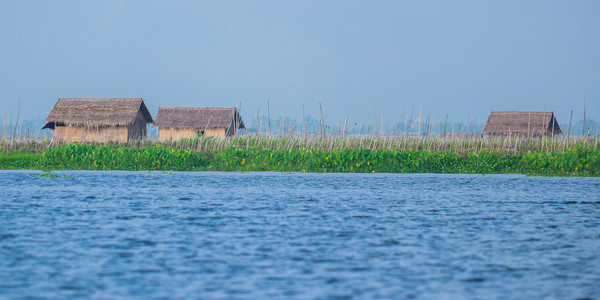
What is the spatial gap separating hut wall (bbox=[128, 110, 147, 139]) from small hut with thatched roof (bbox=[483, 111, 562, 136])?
83.3 feet

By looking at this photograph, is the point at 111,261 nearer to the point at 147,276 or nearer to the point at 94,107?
the point at 147,276

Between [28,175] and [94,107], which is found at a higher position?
[94,107]

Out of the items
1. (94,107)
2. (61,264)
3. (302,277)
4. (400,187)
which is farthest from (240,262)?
(94,107)

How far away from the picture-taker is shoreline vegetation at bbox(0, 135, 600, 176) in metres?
27.3

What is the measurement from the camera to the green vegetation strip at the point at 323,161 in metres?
27.1

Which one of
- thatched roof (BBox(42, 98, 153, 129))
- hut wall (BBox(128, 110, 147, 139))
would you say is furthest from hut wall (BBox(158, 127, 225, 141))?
thatched roof (BBox(42, 98, 153, 129))

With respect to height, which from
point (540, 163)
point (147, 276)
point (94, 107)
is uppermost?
point (94, 107)

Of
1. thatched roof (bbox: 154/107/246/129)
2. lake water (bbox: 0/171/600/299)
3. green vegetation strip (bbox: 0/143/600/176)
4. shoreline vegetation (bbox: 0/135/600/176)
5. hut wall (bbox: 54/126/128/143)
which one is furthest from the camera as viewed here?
thatched roof (bbox: 154/107/246/129)

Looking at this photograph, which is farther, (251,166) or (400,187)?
(251,166)

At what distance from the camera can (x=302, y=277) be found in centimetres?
806

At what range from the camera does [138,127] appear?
4478 cm

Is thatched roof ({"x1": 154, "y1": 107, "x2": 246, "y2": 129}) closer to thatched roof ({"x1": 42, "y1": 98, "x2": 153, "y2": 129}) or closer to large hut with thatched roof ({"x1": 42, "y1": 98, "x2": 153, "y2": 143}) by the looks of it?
thatched roof ({"x1": 42, "y1": 98, "x2": 153, "y2": 129})

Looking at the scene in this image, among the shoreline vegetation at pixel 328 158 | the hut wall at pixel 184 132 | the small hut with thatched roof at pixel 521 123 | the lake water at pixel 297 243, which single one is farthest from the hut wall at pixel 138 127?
the small hut with thatched roof at pixel 521 123

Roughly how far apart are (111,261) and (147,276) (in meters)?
1.08
